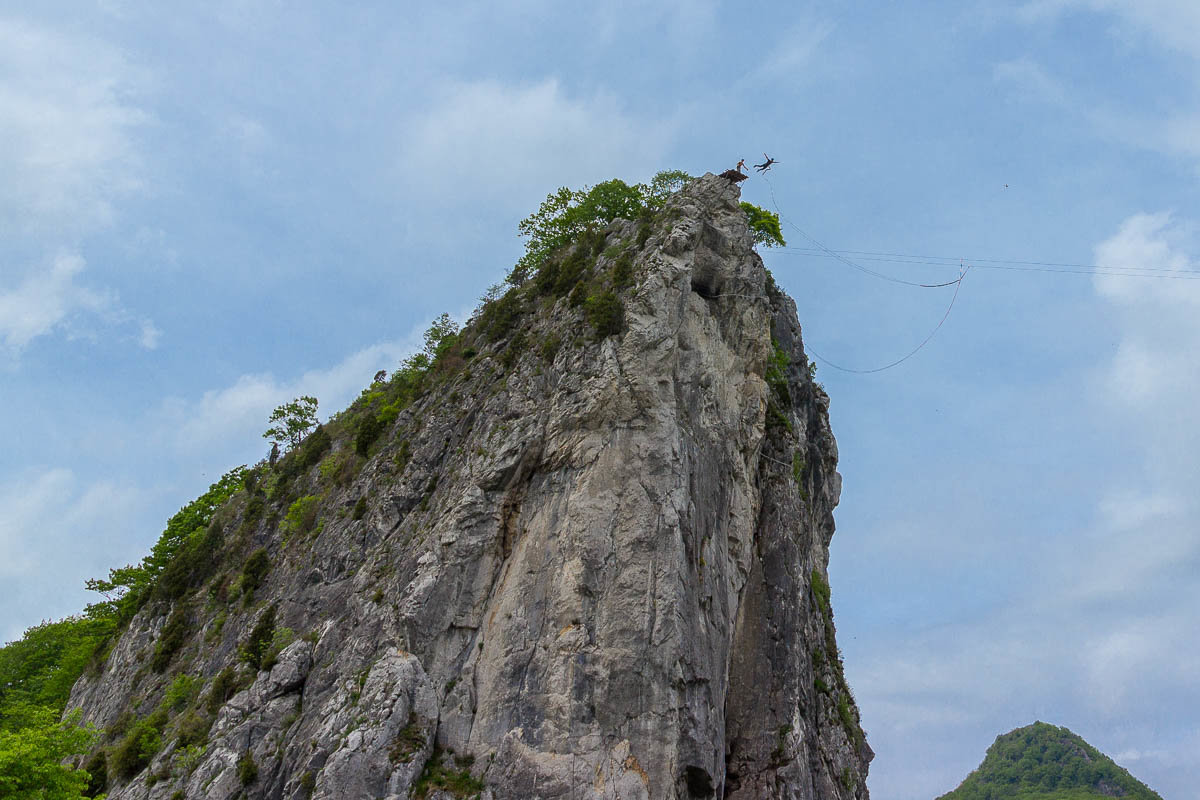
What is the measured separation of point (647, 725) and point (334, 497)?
20917mm

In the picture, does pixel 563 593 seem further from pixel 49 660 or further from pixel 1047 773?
pixel 1047 773

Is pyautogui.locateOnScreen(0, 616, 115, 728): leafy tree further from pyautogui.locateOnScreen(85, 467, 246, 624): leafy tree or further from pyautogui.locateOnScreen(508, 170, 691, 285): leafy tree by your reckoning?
pyautogui.locateOnScreen(508, 170, 691, 285): leafy tree

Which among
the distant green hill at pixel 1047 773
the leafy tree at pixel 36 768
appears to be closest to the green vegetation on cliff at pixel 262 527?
the leafy tree at pixel 36 768

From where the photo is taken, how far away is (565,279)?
38688 mm

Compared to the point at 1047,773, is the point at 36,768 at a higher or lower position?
lower

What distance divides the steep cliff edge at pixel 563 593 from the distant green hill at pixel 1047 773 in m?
122

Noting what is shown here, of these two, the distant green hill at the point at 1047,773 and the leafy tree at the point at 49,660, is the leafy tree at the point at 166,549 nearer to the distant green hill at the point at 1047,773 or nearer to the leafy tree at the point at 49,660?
the leafy tree at the point at 49,660

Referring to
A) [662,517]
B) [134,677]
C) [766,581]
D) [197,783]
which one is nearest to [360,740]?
[197,783]

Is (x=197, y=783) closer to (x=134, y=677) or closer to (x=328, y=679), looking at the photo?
(x=328, y=679)

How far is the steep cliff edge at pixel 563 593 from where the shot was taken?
25109 millimetres

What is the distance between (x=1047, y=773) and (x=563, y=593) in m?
148

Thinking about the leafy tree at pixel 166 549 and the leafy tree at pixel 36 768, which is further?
the leafy tree at pixel 166 549

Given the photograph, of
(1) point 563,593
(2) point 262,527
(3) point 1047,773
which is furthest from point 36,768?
(3) point 1047,773

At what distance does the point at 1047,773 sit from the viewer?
142750 mm
